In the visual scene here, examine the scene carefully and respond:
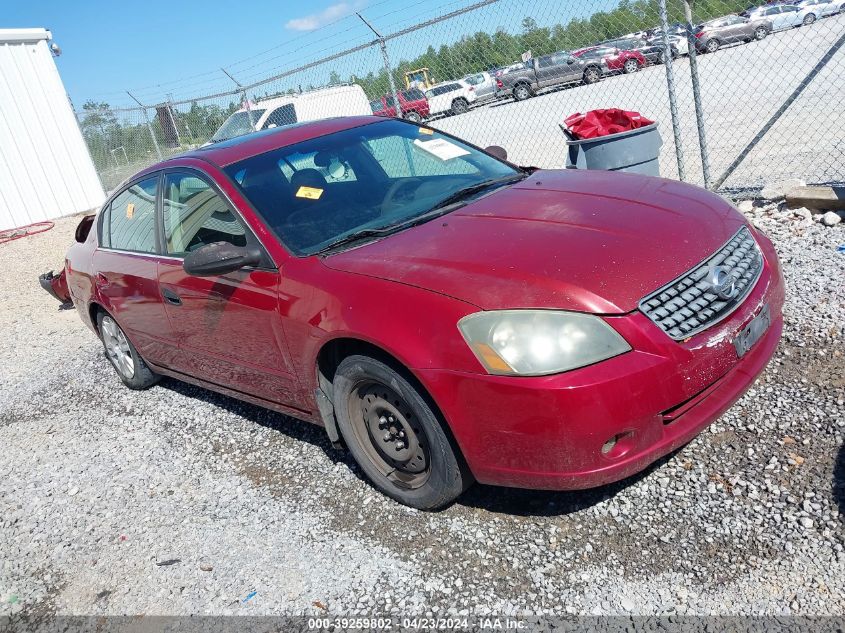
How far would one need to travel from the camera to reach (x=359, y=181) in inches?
147

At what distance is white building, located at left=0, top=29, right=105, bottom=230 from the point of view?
54.6 ft

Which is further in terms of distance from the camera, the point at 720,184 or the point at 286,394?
the point at 720,184

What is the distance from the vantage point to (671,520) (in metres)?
2.70

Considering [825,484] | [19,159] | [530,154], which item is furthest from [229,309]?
[19,159]

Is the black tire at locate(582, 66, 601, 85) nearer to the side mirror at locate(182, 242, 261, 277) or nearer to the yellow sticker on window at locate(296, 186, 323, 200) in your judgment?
the yellow sticker on window at locate(296, 186, 323, 200)

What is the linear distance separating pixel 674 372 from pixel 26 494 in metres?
3.83

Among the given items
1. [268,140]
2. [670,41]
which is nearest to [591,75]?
[670,41]

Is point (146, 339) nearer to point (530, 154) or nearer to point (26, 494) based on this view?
point (26, 494)

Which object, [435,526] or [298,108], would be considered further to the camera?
[298,108]

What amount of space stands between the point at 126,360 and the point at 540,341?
398 centimetres

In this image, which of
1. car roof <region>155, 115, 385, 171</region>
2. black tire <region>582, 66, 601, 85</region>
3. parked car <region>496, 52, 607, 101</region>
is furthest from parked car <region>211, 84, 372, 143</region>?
car roof <region>155, 115, 385, 171</region>

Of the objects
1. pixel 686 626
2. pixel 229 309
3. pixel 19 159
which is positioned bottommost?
pixel 686 626

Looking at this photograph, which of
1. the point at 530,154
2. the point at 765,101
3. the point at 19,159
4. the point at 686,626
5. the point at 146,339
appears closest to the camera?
the point at 686,626

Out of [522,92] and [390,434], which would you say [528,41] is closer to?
[390,434]
